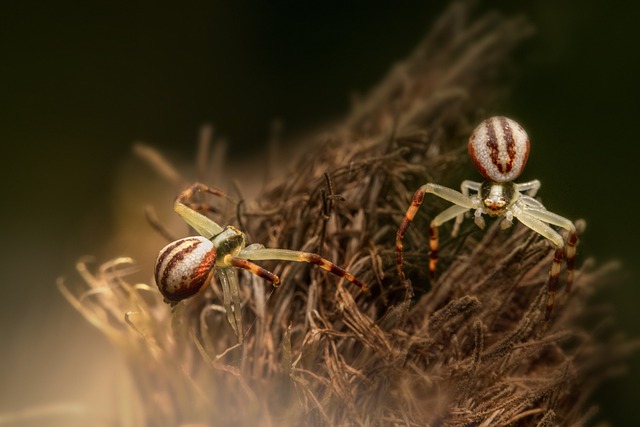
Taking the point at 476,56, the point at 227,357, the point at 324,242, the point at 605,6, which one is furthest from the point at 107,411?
the point at 605,6

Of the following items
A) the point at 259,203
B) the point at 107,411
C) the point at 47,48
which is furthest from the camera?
the point at 47,48

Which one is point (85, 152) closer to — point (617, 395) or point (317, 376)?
point (317, 376)

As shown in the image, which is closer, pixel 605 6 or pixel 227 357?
pixel 227 357

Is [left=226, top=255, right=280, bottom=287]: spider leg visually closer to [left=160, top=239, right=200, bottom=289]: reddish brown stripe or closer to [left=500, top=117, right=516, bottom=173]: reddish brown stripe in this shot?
[left=160, top=239, right=200, bottom=289]: reddish brown stripe

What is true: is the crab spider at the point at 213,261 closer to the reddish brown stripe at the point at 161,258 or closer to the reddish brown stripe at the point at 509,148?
the reddish brown stripe at the point at 161,258

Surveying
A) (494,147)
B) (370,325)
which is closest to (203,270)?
(370,325)

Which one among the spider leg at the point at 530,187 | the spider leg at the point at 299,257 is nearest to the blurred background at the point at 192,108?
the spider leg at the point at 530,187

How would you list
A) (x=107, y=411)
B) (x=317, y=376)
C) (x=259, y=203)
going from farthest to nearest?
(x=107, y=411)
(x=259, y=203)
(x=317, y=376)

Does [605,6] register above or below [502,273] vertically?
above

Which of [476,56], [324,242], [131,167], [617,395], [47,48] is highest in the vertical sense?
[47,48]
